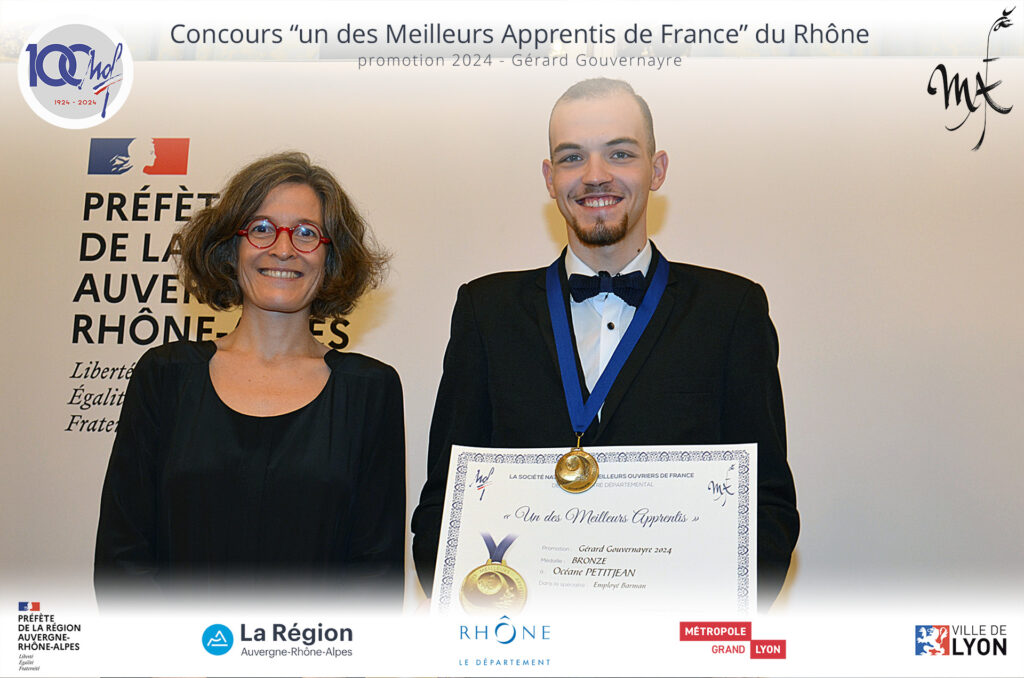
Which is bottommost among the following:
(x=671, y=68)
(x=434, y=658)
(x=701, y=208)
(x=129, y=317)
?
(x=434, y=658)

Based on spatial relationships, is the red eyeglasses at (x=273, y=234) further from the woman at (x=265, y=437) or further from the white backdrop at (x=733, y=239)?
the white backdrop at (x=733, y=239)

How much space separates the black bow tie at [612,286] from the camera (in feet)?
9.18

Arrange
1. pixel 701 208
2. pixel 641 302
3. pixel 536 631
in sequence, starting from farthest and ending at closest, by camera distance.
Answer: pixel 701 208, pixel 641 302, pixel 536 631

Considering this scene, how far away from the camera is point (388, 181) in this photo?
3.82 meters

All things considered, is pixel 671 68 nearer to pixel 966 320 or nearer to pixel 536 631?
pixel 966 320

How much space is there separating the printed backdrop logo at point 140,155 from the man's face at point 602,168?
5.44 feet

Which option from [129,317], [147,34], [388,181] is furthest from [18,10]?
[388,181]

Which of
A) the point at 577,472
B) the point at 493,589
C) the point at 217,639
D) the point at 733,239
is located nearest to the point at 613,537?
the point at 577,472

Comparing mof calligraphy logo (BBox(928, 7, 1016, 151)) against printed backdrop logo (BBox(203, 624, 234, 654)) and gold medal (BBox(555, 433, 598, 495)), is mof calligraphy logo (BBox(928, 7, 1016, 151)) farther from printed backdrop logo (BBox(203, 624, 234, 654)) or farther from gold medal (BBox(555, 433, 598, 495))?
printed backdrop logo (BBox(203, 624, 234, 654))

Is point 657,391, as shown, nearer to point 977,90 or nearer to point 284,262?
point 284,262

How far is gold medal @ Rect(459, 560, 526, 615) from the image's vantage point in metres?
2.45

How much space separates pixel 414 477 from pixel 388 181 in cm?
110

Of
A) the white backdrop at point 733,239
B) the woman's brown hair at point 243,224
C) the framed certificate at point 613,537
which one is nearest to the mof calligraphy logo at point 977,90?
the white backdrop at point 733,239

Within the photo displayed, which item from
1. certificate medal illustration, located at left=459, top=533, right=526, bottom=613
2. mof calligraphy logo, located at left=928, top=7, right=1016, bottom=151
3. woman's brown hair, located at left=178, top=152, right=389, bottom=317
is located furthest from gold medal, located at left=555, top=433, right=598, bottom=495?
mof calligraphy logo, located at left=928, top=7, right=1016, bottom=151
